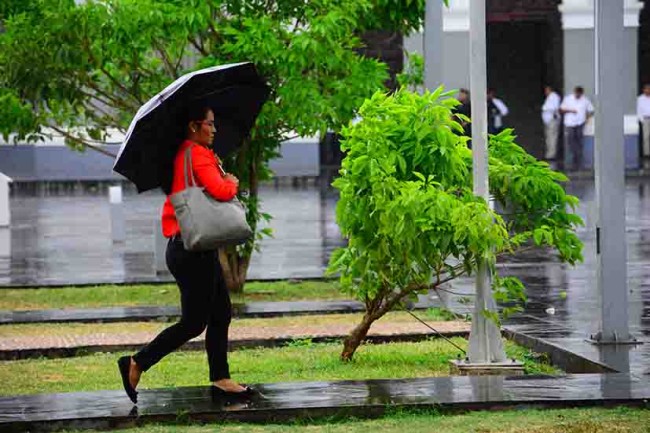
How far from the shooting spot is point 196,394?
9180 millimetres

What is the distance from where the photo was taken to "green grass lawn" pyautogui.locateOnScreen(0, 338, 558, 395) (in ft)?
34.7

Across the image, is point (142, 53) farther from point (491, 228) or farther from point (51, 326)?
point (491, 228)

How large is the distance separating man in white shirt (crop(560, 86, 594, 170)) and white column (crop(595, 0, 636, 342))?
96.7 feet

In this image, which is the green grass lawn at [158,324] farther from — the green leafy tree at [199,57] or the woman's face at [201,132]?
the woman's face at [201,132]

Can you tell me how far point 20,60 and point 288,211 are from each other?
46.0 ft

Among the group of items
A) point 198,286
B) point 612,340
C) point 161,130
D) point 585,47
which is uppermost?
point 585,47

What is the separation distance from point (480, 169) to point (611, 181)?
1.54 meters

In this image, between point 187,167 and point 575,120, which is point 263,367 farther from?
point 575,120

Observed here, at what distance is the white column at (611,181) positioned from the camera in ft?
37.8

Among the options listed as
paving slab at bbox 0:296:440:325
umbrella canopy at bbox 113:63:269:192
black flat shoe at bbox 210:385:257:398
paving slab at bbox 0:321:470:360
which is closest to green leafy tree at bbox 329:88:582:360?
umbrella canopy at bbox 113:63:269:192

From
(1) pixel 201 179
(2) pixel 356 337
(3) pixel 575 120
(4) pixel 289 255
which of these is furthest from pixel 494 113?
(1) pixel 201 179

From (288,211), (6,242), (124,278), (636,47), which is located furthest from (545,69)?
(124,278)

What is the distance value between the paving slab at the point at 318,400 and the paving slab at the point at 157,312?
511 centimetres

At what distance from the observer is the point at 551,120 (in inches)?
1663
